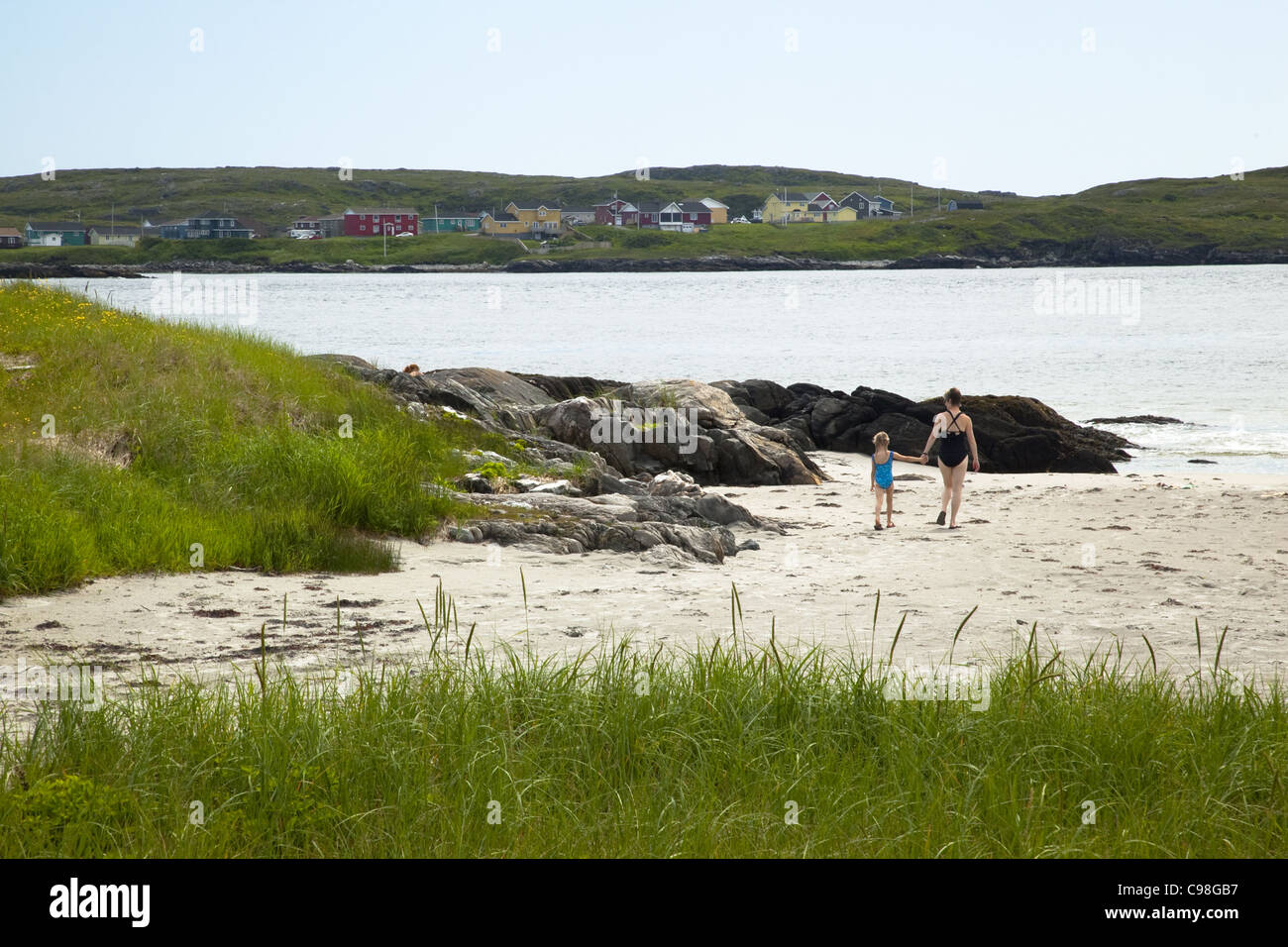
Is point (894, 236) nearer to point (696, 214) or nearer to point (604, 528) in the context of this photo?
point (696, 214)

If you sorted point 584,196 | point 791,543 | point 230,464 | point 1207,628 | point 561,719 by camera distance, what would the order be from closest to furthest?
point 561,719 < point 1207,628 < point 230,464 < point 791,543 < point 584,196

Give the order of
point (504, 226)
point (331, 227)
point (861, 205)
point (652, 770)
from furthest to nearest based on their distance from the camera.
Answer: point (861, 205), point (504, 226), point (331, 227), point (652, 770)

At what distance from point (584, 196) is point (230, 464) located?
188m

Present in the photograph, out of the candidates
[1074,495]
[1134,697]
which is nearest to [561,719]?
[1134,697]

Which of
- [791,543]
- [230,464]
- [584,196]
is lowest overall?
[791,543]

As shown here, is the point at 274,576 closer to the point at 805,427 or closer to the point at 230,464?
the point at 230,464

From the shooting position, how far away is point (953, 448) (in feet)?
51.7

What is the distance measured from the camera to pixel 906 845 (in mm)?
4551

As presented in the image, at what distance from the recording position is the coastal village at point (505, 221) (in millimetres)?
154125

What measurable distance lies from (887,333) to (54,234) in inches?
4972

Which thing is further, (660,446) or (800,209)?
(800,209)

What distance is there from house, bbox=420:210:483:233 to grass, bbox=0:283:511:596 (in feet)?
523

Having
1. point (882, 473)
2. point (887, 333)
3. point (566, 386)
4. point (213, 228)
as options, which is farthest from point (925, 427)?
point (213, 228)

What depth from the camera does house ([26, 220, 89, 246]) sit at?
481 ft
